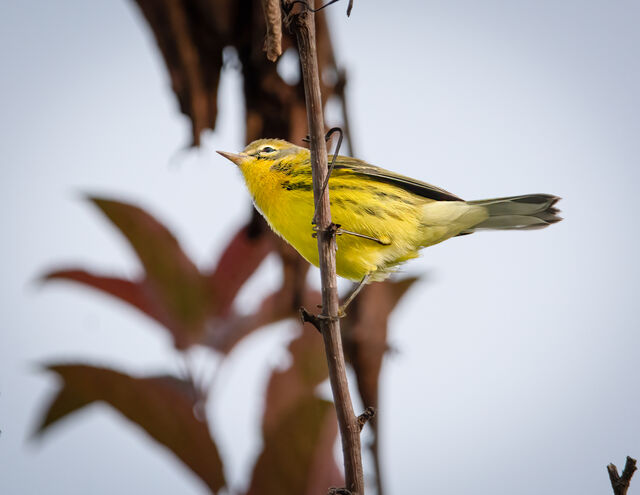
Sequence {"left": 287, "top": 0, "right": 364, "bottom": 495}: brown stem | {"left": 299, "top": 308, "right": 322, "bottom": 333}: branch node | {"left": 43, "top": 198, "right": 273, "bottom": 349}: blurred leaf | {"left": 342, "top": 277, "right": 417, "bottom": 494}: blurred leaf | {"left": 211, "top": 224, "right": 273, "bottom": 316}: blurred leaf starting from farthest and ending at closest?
{"left": 342, "top": 277, "right": 417, "bottom": 494}: blurred leaf < {"left": 211, "top": 224, "right": 273, "bottom": 316}: blurred leaf < {"left": 43, "top": 198, "right": 273, "bottom": 349}: blurred leaf < {"left": 299, "top": 308, "right": 322, "bottom": 333}: branch node < {"left": 287, "top": 0, "right": 364, "bottom": 495}: brown stem

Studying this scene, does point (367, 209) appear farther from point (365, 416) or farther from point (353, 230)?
point (365, 416)

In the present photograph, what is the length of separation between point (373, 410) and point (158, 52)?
5.35 ft

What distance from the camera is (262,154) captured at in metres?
2.73

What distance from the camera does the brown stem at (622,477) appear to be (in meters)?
1.42

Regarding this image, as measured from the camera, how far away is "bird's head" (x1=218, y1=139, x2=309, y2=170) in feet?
8.91

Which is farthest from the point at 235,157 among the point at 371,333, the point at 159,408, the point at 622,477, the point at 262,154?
the point at 622,477

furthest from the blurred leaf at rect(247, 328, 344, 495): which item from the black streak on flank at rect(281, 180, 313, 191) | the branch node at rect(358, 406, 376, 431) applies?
the black streak on flank at rect(281, 180, 313, 191)

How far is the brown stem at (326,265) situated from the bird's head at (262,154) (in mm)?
1144

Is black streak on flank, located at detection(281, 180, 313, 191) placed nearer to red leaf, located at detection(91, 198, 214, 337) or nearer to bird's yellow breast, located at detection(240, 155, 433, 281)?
bird's yellow breast, located at detection(240, 155, 433, 281)

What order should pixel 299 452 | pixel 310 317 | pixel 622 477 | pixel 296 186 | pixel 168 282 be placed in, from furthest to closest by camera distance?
pixel 296 186 < pixel 168 282 < pixel 299 452 < pixel 310 317 < pixel 622 477

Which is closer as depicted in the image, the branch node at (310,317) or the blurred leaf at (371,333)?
the branch node at (310,317)

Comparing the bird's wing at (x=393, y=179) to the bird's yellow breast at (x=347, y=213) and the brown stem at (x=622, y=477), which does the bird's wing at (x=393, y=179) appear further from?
the brown stem at (x=622, y=477)

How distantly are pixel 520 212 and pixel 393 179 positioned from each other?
644mm

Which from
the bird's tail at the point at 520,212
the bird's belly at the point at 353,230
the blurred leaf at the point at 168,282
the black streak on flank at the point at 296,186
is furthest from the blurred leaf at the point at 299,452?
the bird's tail at the point at 520,212
